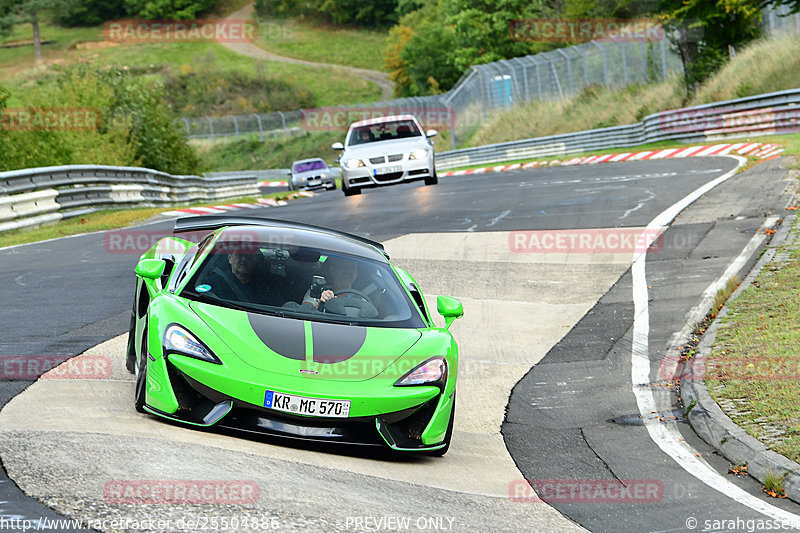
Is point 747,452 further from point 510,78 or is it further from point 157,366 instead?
point 510,78

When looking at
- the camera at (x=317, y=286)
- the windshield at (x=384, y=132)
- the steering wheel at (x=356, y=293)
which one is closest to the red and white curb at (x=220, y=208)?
the windshield at (x=384, y=132)

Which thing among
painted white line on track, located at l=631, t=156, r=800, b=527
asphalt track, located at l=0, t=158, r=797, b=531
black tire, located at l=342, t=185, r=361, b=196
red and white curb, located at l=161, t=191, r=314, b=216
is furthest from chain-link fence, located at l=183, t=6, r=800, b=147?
painted white line on track, located at l=631, t=156, r=800, b=527

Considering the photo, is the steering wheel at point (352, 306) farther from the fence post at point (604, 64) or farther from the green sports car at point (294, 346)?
the fence post at point (604, 64)

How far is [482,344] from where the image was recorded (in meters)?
10.9

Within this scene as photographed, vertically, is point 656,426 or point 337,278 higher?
point 337,278

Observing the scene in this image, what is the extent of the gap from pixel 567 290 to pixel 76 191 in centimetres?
1351

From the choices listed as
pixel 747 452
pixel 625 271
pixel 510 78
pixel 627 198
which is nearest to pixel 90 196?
pixel 627 198

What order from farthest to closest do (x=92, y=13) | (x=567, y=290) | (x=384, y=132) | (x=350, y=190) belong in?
(x=92, y=13), (x=350, y=190), (x=384, y=132), (x=567, y=290)

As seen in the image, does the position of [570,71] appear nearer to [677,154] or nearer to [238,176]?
[677,154]

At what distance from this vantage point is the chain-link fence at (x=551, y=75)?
44219 millimetres

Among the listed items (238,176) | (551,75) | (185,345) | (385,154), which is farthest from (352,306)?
(551,75)

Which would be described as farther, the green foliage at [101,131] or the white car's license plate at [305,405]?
the green foliage at [101,131]

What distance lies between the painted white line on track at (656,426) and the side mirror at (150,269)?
376cm

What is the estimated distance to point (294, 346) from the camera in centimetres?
649
